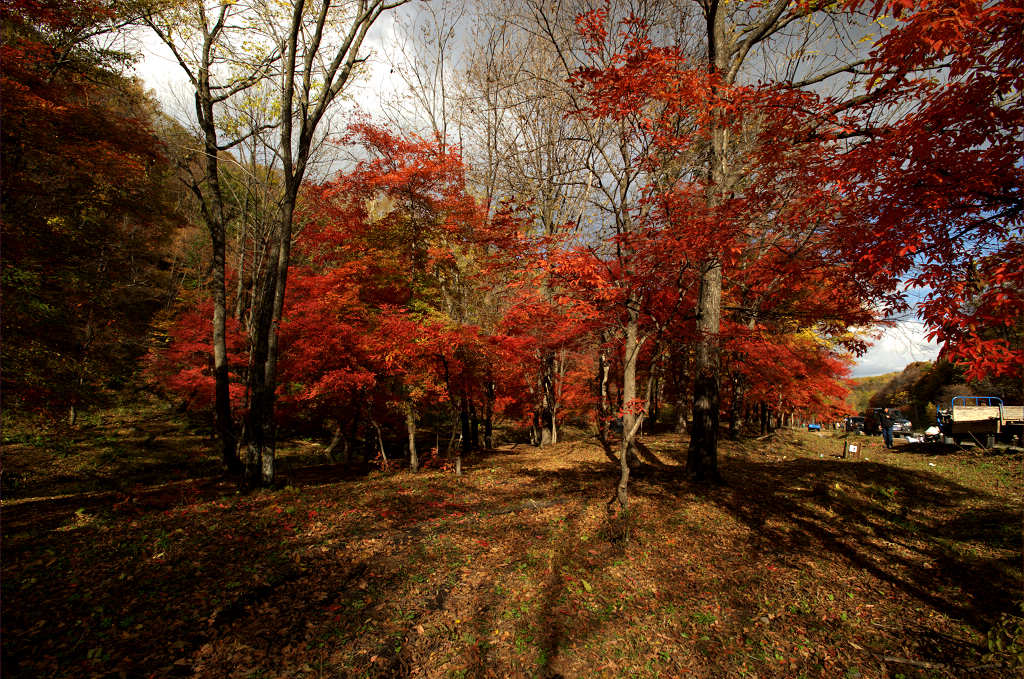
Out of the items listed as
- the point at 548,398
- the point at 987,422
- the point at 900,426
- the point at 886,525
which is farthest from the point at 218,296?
the point at 900,426

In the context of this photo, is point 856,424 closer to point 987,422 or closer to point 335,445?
point 987,422

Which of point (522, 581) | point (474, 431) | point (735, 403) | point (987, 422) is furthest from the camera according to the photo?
point (474, 431)

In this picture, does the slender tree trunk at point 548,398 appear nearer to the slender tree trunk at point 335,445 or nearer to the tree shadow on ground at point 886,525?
the tree shadow on ground at point 886,525

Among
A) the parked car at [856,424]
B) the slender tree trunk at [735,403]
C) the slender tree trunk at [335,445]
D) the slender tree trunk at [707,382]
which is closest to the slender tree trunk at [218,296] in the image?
the slender tree trunk at [335,445]

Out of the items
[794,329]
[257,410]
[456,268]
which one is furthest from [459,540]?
[794,329]

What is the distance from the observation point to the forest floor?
11.0 ft

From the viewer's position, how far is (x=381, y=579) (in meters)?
4.53

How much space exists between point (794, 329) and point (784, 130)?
1456cm

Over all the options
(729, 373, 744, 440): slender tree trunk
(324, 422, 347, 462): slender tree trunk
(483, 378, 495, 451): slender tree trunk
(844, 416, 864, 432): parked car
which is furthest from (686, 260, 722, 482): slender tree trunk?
(844, 416, 864, 432): parked car

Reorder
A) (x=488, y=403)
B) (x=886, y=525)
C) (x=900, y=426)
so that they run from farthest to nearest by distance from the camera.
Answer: (x=900, y=426) → (x=488, y=403) → (x=886, y=525)

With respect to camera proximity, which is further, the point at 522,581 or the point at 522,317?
the point at 522,317

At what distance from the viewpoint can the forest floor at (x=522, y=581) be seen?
→ 334 centimetres

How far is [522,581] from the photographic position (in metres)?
4.64

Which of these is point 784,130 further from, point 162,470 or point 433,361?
point 162,470
